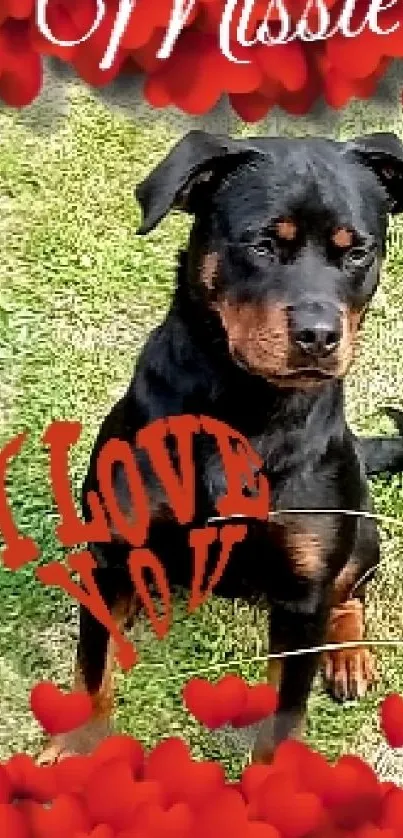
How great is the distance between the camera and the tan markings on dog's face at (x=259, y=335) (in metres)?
0.97

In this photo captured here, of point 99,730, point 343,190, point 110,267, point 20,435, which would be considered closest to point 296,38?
point 343,190

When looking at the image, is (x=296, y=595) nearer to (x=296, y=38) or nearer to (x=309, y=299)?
(x=309, y=299)

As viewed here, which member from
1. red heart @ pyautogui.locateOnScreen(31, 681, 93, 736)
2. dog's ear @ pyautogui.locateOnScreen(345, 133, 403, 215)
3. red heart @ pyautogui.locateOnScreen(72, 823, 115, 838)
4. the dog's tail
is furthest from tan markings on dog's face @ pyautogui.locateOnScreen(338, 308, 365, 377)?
red heart @ pyautogui.locateOnScreen(72, 823, 115, 838)

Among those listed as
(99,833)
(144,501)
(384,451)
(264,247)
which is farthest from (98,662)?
(99,833)

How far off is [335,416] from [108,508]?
225mm

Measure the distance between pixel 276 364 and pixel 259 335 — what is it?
3cm

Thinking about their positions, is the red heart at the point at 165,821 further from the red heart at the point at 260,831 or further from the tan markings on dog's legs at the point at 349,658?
the tan markings on dog's legs at the point at 349,658

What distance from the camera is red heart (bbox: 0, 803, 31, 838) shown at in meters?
0.68

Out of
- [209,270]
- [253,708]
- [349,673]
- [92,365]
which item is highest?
[209,270]

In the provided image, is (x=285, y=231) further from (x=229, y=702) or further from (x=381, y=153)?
(x=229, y=702)

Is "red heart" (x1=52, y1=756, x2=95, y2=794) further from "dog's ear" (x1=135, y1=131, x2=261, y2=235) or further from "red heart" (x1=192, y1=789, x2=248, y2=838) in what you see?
"dog's ear" (x1=135, y1=131, x2=261, y2=235)

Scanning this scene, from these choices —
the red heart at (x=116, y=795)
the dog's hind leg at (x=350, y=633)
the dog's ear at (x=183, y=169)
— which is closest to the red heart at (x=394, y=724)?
the red heart at (x=116, y=795)

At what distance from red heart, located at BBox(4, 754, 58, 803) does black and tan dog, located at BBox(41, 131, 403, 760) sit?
36 cm

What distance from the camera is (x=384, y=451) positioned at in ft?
4.19
